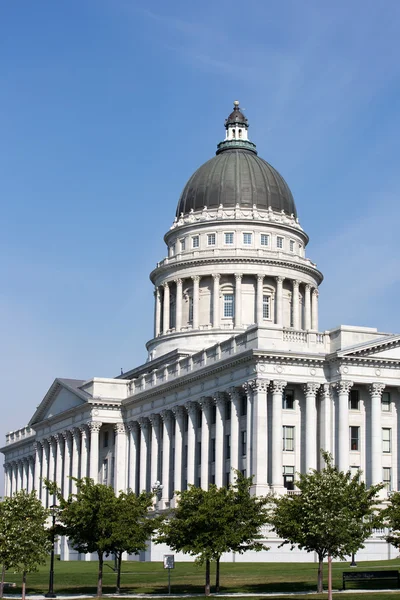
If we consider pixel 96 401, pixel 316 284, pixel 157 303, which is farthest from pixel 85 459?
pixel 316 284

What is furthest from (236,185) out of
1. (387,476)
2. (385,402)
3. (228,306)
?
(387,476)


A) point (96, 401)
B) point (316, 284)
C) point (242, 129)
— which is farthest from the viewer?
point (242, 129)

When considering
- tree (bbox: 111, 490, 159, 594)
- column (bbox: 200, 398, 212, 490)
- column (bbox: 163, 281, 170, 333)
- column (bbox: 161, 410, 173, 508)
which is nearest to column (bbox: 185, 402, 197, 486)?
column (bbox: 200, 398, 212, 490)

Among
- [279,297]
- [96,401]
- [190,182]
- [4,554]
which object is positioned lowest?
[4,554]

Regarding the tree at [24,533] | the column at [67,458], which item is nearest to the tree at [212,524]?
the tree at [24,533]

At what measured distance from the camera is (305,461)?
87.5 meters

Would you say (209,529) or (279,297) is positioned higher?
(279,297)

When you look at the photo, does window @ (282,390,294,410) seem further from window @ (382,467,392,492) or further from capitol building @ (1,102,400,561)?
window @ (382,467,392,492)

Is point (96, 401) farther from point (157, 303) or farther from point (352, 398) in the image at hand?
point (352, 398)

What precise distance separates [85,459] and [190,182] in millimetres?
35331

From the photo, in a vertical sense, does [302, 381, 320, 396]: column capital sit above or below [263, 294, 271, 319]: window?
below

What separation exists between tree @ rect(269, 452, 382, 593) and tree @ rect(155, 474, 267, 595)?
3997mm

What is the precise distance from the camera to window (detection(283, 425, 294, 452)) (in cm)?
8819

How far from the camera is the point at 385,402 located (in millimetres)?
89938
